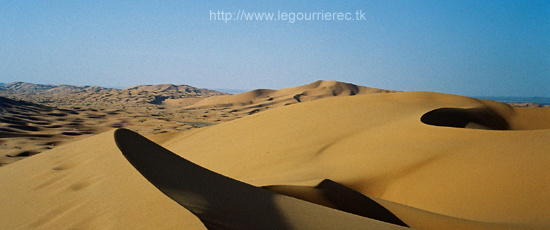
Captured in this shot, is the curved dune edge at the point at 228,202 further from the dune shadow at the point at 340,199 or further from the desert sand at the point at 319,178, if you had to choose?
the dune shadow at the point at 340,199

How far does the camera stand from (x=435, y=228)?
327cm

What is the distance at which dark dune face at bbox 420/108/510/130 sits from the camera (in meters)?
9.32

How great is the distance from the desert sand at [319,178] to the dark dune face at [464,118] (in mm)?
45

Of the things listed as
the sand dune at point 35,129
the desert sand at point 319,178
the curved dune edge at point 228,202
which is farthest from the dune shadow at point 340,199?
the sand dune at point 35,129

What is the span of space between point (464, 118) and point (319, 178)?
6.70m

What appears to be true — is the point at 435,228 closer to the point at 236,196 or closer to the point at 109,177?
the point at 236,196

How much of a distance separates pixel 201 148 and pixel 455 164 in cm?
764

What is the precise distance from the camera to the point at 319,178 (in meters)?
5.61

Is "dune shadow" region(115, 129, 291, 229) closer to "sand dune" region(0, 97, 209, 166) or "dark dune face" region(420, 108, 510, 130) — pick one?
"dark dune face" region(420, 108, 510, 130)

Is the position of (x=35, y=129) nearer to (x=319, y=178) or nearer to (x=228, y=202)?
(x=319, y=178)

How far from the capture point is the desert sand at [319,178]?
7.49 feet

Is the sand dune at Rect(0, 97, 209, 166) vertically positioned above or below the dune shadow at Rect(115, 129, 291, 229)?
below

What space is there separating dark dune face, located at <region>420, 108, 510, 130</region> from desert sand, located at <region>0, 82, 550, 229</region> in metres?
0.05

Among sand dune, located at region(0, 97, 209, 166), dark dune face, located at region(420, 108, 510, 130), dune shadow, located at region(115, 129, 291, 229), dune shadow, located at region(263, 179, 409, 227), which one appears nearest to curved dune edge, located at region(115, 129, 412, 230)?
dune shadow, located at region(115, 129, 291, 229)
